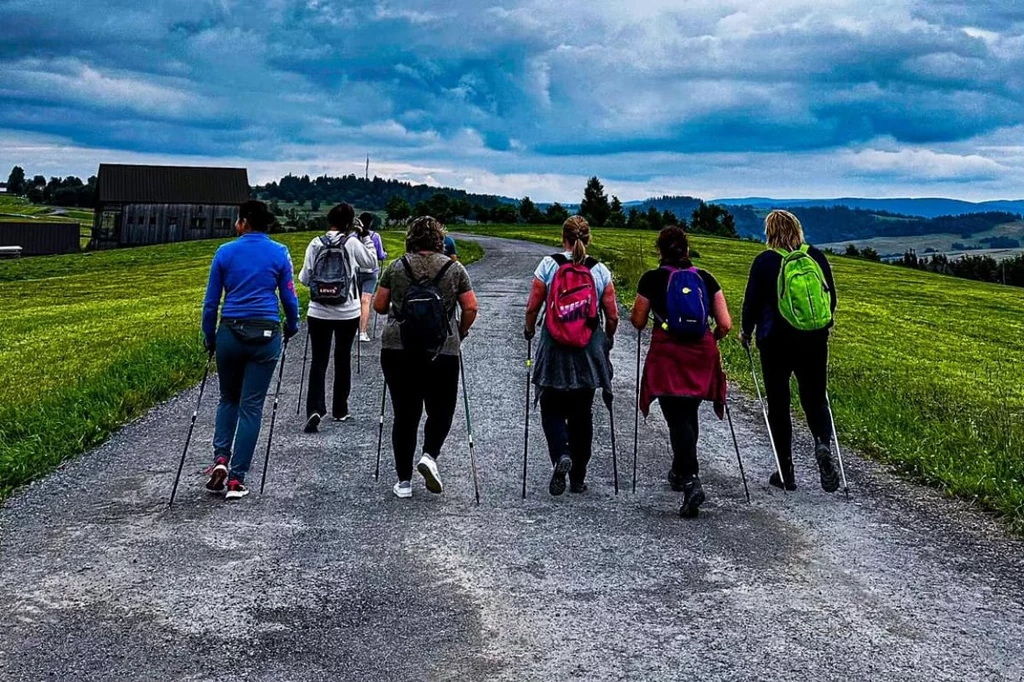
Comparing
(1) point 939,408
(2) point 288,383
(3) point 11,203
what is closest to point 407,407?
(2) point 288,383

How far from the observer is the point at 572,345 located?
25.1 ft

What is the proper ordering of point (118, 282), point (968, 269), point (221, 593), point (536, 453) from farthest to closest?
point (968, 269)
point (118, 282)
point (536, 453)
point (221, 593)

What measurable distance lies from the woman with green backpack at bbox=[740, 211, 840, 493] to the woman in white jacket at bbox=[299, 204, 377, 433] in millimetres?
4253

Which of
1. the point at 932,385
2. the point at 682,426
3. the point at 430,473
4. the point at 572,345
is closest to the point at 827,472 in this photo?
the point at 682,426

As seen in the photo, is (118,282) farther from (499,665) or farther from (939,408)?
(499,665)

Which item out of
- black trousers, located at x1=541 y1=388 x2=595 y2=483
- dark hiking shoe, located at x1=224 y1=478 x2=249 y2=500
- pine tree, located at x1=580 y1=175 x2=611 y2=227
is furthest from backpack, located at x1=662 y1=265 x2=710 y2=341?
pine tree, located at x1=580 y1=175 x2=611 y2=227

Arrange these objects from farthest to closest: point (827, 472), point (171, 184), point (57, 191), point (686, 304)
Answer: point (57, 191) < point (171, 184) < point (827, 472) < point (686, 304)

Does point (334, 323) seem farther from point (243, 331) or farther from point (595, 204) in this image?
point (595, 204)

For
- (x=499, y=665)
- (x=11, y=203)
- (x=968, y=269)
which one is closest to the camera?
(x=499, y=665)

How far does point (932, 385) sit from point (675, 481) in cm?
868

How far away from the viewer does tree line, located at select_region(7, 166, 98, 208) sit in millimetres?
147250

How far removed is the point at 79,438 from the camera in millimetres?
9211

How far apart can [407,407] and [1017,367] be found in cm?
1556

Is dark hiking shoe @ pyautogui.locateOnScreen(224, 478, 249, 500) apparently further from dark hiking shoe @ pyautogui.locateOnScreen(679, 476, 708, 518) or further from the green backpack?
the green backpack
